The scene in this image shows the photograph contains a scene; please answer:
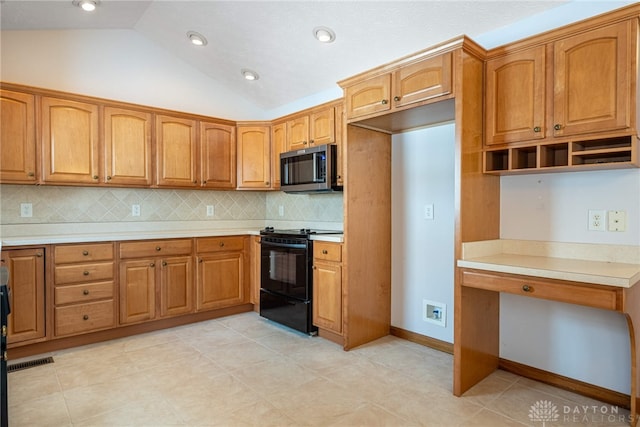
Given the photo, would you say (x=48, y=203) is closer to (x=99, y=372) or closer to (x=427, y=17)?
(x=99, y=372)

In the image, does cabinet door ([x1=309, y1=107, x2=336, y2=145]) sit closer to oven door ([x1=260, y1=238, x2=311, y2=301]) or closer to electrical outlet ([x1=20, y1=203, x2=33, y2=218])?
oven door ([x1=260, y1=238, x2=311, y2=301])

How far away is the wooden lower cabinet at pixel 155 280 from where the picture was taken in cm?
327

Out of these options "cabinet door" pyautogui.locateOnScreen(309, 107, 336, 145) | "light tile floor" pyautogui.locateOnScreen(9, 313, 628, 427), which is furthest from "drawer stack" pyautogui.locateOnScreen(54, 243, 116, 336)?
"cabinet door" pyautogui.locateOnScreen(309, 107, 336, 145)

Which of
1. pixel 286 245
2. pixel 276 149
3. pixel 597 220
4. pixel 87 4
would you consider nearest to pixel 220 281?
pixel 286 245

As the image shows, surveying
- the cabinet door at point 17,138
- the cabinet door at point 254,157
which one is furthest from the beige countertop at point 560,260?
the cabinet door at point 17,138

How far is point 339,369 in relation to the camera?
2.63 metres

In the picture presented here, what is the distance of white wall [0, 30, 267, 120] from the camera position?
3.23 meters

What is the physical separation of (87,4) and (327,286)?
3.07 metres

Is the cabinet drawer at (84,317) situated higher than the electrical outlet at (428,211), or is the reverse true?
A: the electrical outlet at (428,211)

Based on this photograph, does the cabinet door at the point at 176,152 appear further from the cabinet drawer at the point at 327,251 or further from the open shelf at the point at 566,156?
the open shelf at the point at 566,156

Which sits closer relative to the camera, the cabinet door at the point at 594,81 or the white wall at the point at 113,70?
the cabinet door at the point at 594,81

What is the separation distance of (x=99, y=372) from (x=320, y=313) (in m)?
1.72

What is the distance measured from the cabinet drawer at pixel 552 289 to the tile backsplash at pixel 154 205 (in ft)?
5.88

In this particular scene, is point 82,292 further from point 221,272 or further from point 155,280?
point 221,272
